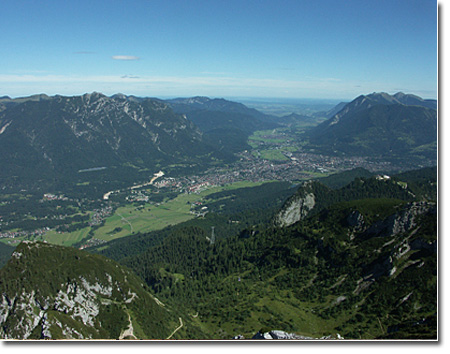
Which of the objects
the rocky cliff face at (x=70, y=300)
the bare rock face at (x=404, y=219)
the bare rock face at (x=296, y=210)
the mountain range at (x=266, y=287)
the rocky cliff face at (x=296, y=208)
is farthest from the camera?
the rocky cliff face at (x=296, y=208)

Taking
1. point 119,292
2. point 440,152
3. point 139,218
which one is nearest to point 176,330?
point 119,292

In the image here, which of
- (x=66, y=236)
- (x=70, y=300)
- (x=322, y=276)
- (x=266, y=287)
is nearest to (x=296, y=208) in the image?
(x=266, y=287)

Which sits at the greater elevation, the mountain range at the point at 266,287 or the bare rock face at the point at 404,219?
the bare rock face at the point at 404,219

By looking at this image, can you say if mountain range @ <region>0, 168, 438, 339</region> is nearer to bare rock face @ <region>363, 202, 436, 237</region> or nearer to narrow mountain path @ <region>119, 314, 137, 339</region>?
bare rock face @ <region>363, 202, 436, 237</region>

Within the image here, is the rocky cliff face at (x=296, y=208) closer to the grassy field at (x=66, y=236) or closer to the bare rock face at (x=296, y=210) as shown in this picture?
the bare rock face at (x=296, y=210)

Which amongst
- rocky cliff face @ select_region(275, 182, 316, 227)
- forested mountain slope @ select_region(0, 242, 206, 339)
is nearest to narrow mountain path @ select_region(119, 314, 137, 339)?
forested mountain slope @ select_region(0, 242, 206, 339)

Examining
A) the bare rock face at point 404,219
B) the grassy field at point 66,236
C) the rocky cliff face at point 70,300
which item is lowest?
the grassy field at point 66,236

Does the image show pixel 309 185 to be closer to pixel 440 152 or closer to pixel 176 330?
pixel 176 330

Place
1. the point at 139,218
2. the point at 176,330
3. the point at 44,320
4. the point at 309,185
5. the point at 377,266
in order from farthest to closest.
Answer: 1. the point at 139,218
2. the point at 309,185
3. the point at 377,266
4. the point at 176,330
5. the point at 44,320

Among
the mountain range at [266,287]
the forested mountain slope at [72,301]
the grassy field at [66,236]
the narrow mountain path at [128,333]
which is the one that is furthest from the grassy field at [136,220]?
the narrow mountain path at [128,333]

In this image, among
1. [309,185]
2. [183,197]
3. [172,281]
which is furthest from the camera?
[183,197]
